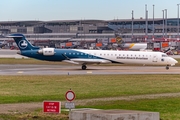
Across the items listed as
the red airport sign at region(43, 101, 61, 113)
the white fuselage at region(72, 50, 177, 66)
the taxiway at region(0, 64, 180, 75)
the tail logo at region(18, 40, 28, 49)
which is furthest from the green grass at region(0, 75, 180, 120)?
the tail logo at region(18, 40, 28, 49)

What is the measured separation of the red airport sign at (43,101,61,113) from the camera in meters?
23.7

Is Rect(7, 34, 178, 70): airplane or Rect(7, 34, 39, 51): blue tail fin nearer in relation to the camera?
Rect(7, 34, 178, 70): airplane

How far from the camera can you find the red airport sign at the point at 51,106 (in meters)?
23.7

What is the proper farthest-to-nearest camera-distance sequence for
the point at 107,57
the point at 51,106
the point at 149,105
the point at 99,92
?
the point at 107,57, the point at 99,92, the point at 149,105, the point at 51,106

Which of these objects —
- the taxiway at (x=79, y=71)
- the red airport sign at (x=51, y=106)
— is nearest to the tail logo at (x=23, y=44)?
the taxiway at (x=79, y=71)

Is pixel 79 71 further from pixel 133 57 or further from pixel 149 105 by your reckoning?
pixel 149 105

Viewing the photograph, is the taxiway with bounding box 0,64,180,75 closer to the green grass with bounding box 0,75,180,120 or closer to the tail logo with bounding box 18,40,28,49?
the tail logo with bounding box 18,40,28,49

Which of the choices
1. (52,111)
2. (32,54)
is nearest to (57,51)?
(32,54)

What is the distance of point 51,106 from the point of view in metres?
23.8

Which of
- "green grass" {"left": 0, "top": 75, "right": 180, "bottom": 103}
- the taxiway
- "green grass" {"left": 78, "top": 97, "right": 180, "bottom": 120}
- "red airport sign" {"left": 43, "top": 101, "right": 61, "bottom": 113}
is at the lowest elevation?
the taxiway

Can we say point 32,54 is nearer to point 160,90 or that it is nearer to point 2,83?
point 2,83

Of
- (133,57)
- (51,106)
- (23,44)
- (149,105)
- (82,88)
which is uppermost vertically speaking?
A: (23,44)

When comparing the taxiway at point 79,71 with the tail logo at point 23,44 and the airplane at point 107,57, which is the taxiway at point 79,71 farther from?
the tail logo at point 23,44

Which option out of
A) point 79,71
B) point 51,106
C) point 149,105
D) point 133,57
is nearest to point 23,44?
point 79,71
